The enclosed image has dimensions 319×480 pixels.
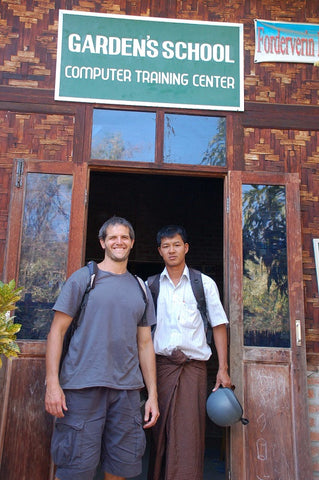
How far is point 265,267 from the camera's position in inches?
132

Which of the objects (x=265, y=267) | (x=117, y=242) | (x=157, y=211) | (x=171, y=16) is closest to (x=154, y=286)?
(x=117, y=242)

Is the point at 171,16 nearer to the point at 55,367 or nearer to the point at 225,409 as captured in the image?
the point at 55,367

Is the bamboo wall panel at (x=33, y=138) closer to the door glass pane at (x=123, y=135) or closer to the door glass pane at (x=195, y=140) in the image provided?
the door glass pane at (x=123, y=135)

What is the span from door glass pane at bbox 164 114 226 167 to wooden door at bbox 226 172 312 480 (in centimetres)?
26

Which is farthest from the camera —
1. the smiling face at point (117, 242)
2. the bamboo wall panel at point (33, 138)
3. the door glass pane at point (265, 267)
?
the bamboo wall panel at point (33, 138)

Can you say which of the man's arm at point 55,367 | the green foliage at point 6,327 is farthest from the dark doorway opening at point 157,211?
the green foliage at point 6,327

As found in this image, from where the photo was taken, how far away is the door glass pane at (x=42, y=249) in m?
3.17

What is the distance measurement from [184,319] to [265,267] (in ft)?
2.68

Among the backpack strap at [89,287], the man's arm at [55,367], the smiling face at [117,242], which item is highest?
the smiling face at [117,242]

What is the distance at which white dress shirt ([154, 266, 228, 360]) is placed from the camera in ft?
9.79

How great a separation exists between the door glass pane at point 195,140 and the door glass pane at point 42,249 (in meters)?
0.88

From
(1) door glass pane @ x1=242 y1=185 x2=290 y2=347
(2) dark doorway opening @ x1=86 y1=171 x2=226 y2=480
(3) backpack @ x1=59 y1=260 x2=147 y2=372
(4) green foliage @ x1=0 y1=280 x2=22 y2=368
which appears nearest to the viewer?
(4) green foliage @ x1=0 y1=280 x2=22 y2=368

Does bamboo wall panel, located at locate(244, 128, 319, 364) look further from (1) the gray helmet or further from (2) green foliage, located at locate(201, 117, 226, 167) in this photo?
(1) the gray helmet

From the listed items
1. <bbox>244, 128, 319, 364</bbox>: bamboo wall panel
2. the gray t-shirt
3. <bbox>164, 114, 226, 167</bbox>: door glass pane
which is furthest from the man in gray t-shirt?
<bbox>244, 128, 319, 364</bbox>: bamboo wall panel
